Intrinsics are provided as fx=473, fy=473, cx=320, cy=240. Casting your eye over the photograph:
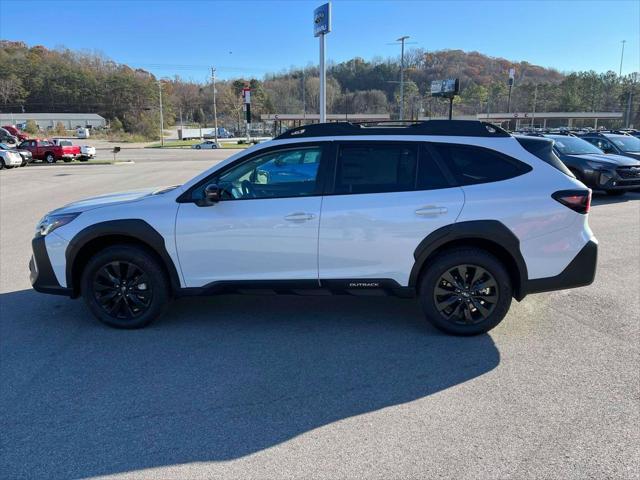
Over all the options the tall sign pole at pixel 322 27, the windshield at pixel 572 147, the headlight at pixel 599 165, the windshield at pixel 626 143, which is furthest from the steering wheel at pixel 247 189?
the tall sign pole at pixel 322 27

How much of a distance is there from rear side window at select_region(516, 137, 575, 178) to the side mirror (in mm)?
2782

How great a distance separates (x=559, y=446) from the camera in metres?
2.76

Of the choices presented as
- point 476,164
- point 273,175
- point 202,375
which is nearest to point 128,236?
point 273,175

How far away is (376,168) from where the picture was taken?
422cm

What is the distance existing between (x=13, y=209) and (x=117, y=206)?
997cm

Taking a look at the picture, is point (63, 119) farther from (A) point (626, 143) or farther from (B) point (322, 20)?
(A) point (626, 143)

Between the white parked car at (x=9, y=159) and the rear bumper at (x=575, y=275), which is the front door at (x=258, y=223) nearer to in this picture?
Result: the rear bumper at (x=575, y=275)

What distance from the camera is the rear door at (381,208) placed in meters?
4.07

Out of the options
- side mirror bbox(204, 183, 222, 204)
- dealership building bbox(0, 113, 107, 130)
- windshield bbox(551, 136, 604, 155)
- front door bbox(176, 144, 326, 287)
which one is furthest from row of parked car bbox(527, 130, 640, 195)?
dealership building bbox(0, 113, 107, 130)

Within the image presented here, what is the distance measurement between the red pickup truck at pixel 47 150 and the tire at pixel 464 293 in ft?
123

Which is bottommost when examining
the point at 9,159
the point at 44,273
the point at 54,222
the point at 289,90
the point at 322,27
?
the point at 44,273

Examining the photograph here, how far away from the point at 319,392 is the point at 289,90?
16972 centimetres

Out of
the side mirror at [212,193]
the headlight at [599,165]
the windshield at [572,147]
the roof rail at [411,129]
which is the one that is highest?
the roof rail at [411,129]

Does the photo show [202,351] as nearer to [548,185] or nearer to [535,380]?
[535,380]
